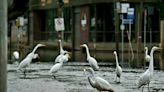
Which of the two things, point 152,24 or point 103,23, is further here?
point 103,23

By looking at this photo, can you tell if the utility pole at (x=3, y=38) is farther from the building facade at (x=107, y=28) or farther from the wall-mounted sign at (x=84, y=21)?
the wall-mounted sign at (x=84, y=21)

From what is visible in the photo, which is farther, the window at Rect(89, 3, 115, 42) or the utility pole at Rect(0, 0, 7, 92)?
the window at Rect(89, 3, 115, 42)

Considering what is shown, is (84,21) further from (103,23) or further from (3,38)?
(3,38)

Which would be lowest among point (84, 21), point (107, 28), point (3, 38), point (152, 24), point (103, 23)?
point (107, 28)

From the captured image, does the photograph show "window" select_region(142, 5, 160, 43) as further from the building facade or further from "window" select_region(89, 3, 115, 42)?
"window" select_region(89, 3, 115, 42)

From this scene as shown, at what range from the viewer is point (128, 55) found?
4094 centimetres

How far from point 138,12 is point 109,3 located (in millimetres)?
2535

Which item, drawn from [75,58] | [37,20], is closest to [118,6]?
[75,58]

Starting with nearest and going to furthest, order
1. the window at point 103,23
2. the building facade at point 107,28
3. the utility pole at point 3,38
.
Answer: the utility pole at point 3,38 → the building facade at point 107,28 → the window at point 103,23

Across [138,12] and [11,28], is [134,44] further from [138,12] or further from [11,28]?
[11,28]

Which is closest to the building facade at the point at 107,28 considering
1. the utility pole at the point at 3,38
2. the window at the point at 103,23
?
the window at the point at 103,23

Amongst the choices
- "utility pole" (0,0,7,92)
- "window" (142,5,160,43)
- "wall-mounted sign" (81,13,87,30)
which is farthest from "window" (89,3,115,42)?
"utility pole" (0,0,7,92)

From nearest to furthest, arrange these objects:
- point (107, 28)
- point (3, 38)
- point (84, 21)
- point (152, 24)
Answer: point (3, 38), point (152, 24), point (107, 28), point (84, 21)

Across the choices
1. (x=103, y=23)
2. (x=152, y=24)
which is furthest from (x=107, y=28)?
(x=152, y=24)
